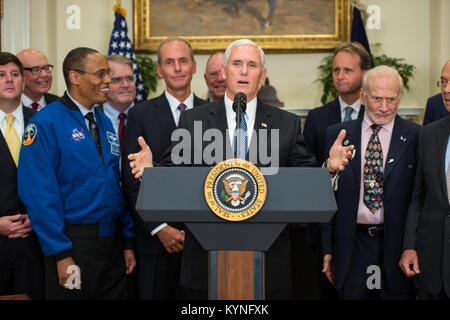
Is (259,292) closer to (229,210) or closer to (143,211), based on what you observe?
(229,210)

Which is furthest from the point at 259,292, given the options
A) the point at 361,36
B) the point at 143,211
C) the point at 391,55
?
the point at 391,55

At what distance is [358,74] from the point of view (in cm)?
368

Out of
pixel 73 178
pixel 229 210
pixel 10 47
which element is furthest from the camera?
pixel 10 47

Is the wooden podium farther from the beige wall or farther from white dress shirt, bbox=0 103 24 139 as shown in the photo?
the beige wall

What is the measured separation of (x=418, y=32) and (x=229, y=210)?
4793 millimetres

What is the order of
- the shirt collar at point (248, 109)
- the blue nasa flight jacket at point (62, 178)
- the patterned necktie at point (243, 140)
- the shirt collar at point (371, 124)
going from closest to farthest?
1. the patterned necktie at point (243, 140)
2. the shirt collar at point (248, 109)
3. the blue nasa flight jacket at point (62, 178)
4. the shirt collar at point (371, 124)

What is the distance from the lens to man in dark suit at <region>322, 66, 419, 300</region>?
107 inches

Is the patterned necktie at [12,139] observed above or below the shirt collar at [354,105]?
below

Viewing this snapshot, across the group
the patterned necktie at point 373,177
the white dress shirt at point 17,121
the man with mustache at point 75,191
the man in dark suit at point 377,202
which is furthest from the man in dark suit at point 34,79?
the patterned necktie at point 373,177

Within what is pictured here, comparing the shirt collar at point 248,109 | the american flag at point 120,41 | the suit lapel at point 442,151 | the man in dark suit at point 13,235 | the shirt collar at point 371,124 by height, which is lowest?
the man in dark suit at point 13,235

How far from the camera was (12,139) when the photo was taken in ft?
9.70

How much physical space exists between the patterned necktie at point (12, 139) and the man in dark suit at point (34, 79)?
0.83 m

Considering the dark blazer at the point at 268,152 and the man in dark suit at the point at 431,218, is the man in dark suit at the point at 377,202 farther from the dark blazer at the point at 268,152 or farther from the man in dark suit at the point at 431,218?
the dark blazer at the point at 268,152

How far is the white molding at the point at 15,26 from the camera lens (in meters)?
5.45
